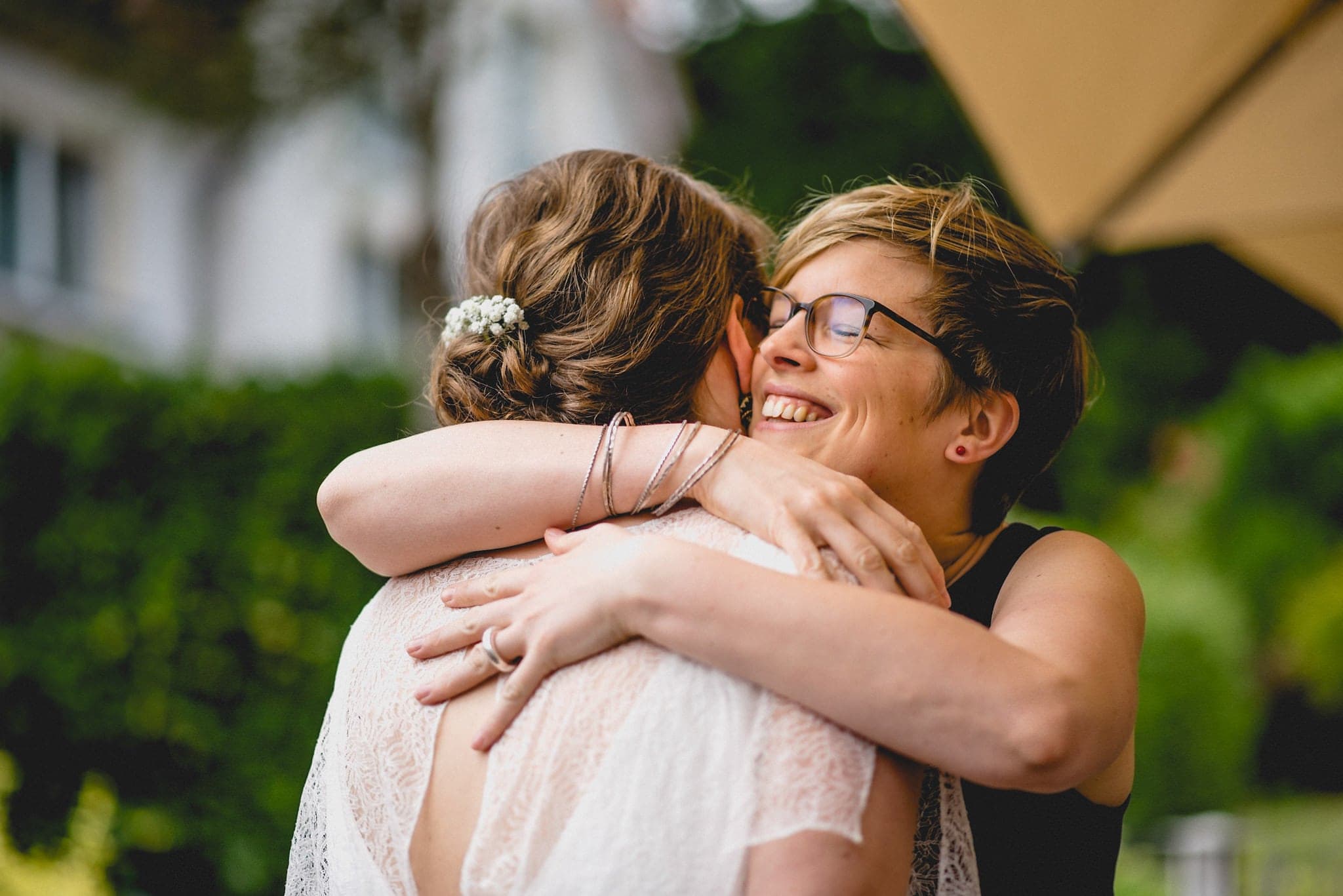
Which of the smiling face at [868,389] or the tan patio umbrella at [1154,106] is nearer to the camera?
the smiling face at [868,389]

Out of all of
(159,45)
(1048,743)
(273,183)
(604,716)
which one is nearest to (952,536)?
(1048,743)

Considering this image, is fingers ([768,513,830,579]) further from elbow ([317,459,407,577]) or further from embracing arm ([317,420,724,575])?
elbow ([317,459,407,577])

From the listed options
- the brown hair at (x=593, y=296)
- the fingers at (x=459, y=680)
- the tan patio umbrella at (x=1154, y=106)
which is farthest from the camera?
the tan patio umbrella at (x=1154, y=106)

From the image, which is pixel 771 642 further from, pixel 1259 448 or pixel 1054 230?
pixel 1259 448

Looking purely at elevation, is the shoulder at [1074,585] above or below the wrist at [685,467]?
below

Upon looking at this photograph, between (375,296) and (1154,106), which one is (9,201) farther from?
(1154,106)

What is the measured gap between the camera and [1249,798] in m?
9.53

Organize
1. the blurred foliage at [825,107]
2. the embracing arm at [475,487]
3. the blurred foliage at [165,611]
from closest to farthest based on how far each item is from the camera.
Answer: the embracing arm at [475,487] < the blurred foliage at [165,611] < the blurred foliage at [825,107]

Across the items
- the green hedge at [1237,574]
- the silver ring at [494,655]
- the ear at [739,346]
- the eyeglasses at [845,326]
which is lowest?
the green hedge at [1237,574]

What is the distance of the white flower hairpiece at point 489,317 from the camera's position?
6.15ft

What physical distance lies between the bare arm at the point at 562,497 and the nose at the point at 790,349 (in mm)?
279

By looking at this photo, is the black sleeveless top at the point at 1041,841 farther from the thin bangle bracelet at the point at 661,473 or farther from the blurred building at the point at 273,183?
the blurred building at the point at 273,183

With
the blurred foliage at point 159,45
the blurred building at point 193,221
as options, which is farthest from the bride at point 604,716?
the blurred foliage at point 159,45

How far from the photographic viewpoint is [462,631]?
1.68m
